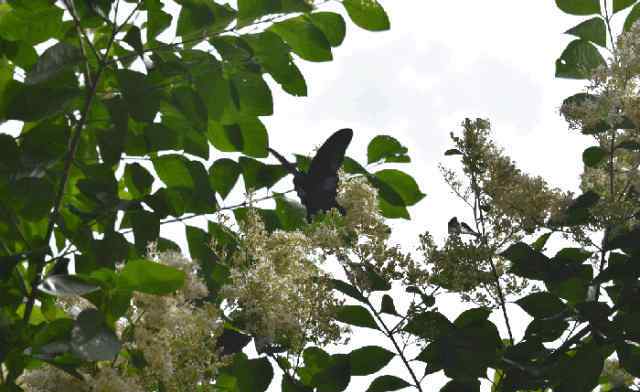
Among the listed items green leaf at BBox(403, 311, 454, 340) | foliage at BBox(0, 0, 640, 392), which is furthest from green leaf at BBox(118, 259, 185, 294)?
green leaf at BBox(403, 311, 454, 340)

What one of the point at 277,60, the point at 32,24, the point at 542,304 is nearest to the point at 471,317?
the point at 542,304

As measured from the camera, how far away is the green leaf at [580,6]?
2.00 metres

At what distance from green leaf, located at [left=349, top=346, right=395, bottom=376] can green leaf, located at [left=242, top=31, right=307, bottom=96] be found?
0.70 meters

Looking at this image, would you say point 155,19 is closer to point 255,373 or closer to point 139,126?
point 139,126

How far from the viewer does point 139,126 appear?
1.98 metres

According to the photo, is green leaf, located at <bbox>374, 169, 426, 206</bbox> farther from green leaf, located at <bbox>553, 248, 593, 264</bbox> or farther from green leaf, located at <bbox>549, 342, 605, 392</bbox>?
green leaf, located at <bbox>549, 342, 605, 392</bbox>

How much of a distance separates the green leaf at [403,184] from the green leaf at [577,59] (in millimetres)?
442

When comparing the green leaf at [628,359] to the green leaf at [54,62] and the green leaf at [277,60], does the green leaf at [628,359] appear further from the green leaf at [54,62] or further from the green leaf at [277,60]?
the green leaf at [54,62]

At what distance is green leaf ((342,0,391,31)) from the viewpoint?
6.67 feet

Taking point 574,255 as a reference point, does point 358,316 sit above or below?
below

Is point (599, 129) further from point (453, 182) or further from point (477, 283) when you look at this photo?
point (477, 283)

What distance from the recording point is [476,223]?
1595mm

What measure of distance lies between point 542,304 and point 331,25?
899 mm

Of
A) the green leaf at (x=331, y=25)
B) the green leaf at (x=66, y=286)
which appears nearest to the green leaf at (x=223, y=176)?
the green leaf at (x=331, y=25)
